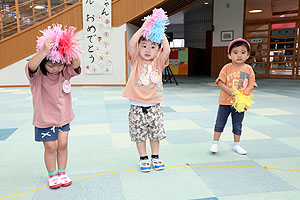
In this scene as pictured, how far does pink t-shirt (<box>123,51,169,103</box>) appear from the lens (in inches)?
77.6

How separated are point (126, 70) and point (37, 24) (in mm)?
3119

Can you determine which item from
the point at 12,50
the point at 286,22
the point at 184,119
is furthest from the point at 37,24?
the point at 286,22

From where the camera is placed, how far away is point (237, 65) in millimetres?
2297

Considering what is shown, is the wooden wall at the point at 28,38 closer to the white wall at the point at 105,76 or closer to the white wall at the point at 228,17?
the white wall at the point at 105,76

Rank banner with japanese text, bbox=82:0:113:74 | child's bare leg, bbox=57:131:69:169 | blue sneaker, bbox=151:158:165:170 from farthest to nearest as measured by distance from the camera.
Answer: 1. banner with japanese text, bbox=82:0:113:74
2. blue sneaker, bbox=151:158:165:170
3. child's bare leg, bbox=57:131:69:169

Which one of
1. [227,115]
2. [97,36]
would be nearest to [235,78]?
[227,115]

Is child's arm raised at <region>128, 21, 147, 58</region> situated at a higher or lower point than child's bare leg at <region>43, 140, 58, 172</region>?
higher

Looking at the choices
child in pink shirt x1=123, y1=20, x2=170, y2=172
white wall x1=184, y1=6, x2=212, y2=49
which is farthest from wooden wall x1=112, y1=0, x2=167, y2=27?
white wall x1=184, y1=6, x2=212, y2=49

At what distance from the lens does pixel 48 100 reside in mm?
1719

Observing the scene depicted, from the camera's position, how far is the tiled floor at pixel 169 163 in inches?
67.8

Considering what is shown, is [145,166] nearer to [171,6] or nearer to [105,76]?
[105,76]

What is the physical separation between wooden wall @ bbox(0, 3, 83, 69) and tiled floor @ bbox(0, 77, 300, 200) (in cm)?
486

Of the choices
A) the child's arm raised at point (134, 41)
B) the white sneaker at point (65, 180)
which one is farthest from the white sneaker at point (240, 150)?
the white sneaker at point (65, 180)

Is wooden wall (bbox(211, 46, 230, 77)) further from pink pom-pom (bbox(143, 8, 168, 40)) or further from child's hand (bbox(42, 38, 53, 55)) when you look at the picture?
child's hand (bbox(42, 38, 53, 55))
